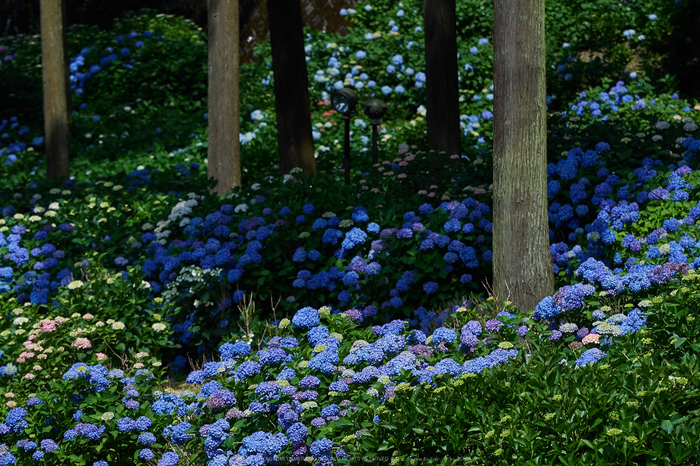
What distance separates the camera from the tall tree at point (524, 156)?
4.70m

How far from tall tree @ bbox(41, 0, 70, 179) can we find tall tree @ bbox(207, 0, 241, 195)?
8.95ft

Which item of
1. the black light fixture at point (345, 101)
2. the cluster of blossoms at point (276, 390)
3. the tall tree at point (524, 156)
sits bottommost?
the cluster of blossoms at point (276, 390)

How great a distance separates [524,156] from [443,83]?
12.4ft

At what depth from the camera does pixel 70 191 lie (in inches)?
340

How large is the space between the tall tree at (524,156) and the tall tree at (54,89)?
266 inches

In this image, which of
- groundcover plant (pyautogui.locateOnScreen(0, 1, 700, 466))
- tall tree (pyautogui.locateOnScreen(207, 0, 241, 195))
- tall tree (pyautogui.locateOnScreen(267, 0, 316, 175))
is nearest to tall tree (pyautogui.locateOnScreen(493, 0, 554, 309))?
groundcover plant (pyautogui.locateOnScreen(0, 1, 700, 466))

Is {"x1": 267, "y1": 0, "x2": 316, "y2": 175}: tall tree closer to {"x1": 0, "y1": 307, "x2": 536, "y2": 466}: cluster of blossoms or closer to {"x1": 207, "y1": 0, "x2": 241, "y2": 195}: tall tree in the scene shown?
{"x1": 207, "y1": 0, "x2": 241, "y2": 195}: tall tree

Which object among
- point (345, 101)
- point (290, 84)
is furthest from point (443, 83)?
point (290, 84)

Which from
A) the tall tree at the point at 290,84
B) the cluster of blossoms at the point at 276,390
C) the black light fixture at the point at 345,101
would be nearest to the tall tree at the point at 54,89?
the tall tree at the point at 290,84

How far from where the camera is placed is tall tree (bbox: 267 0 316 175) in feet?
27.1

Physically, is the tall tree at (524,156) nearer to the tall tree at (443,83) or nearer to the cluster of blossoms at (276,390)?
the cluster of blossoms at (276,390)

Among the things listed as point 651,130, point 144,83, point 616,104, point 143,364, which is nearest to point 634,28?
point 616,104

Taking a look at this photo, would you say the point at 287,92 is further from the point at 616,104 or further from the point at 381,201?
the point at 616,104

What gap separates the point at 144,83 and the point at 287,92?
21.3 feet
